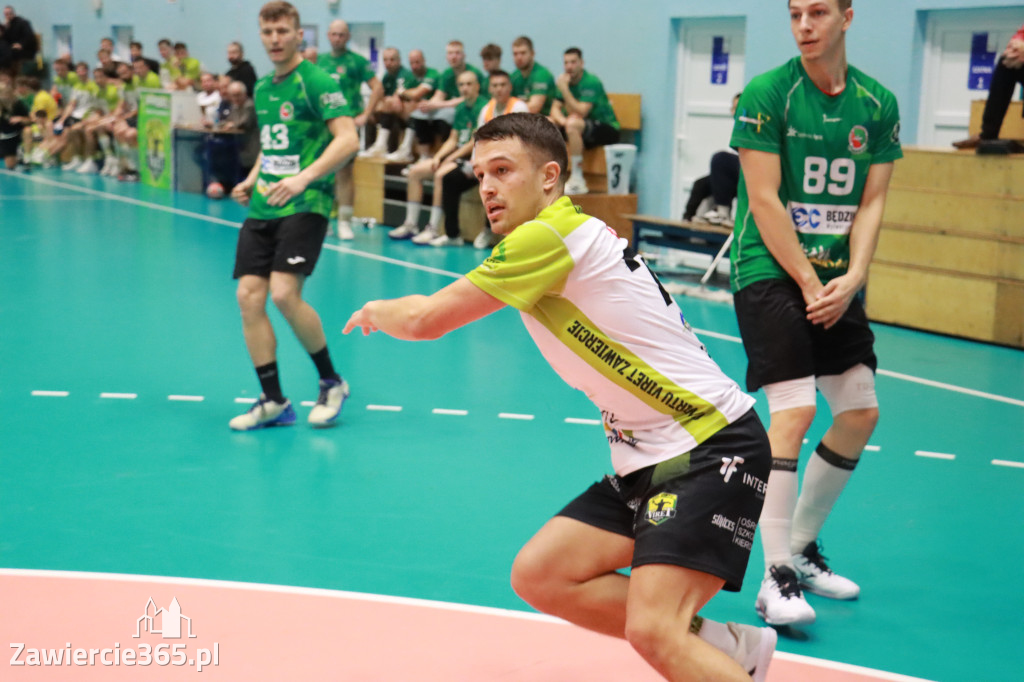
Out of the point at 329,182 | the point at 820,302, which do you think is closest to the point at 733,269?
the point at 820,302

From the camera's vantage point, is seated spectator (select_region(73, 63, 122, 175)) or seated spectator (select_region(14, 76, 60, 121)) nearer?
seated spectator (select_region(73, 63, 122, 175))

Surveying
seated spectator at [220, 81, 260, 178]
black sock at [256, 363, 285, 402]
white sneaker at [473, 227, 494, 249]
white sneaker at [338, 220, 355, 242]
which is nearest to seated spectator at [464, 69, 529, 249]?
white sneaker at [473, 227, 494, 249]

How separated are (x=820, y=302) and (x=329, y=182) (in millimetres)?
3020

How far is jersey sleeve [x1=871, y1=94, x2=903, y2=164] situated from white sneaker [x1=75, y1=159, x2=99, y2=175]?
19.9m

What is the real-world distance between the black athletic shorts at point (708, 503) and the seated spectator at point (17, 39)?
26.0 metres

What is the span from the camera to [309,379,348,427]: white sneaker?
5.54 m

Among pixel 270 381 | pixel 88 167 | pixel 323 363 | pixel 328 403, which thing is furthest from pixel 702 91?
pixel 88 167

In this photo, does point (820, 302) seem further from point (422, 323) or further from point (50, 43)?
point (50, 43)

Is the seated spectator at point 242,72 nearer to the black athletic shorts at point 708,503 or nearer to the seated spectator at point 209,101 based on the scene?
the seated spectator at point 209,101

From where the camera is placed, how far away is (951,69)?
9.84 meters

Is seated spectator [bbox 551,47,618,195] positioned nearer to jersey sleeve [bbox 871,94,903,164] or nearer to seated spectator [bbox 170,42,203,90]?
jersey sleeve [bbox 871,94,903,164]

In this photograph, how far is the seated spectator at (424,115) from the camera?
13.9 meters

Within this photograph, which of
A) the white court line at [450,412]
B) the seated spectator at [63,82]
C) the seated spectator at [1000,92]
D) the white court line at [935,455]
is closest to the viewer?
the white court line at [935,455]

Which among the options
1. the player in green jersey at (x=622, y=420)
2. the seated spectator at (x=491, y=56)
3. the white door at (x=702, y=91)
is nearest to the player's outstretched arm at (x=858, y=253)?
the player in green jersey at (x=622, y=420)
